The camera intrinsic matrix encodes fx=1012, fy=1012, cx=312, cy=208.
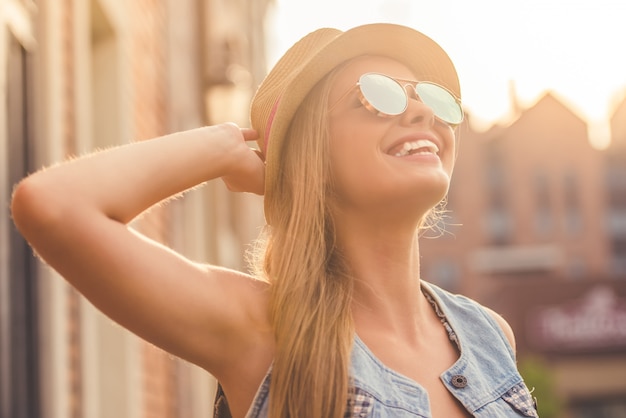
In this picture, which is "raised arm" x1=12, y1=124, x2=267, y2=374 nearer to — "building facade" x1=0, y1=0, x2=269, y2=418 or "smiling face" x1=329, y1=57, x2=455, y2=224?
"smiling face" x1=329, y1=57, x2=455, y2=224

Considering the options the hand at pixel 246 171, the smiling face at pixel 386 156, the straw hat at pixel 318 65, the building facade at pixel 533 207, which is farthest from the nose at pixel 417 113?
the building facade at pixel 533 207

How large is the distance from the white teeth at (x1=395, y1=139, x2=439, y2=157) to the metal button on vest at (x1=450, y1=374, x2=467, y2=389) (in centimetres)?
45

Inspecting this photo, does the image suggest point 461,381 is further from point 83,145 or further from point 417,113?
point 83,145

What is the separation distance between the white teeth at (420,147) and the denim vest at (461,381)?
0.33 meters

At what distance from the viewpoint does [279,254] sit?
2.01 meters

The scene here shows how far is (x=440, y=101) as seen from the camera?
7.00ft

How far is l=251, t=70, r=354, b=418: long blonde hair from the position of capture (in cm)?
180

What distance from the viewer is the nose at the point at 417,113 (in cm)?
207

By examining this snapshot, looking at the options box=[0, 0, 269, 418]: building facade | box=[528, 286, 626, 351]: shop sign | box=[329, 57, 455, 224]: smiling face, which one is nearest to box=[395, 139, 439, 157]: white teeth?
box=[329, 57, 455, 224]: smiling face

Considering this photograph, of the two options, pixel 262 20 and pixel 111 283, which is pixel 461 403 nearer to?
pixel 111 283

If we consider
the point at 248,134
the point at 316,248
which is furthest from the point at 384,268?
the point at 248,134

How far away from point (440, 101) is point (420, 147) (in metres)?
0.13

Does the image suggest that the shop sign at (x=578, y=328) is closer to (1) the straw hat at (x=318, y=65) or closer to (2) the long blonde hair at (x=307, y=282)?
→ (1) the straw hat at (x=318, y=65)

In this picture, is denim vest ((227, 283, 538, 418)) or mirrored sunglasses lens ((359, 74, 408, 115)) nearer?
denim vest ((227, 283, 538, 418))
